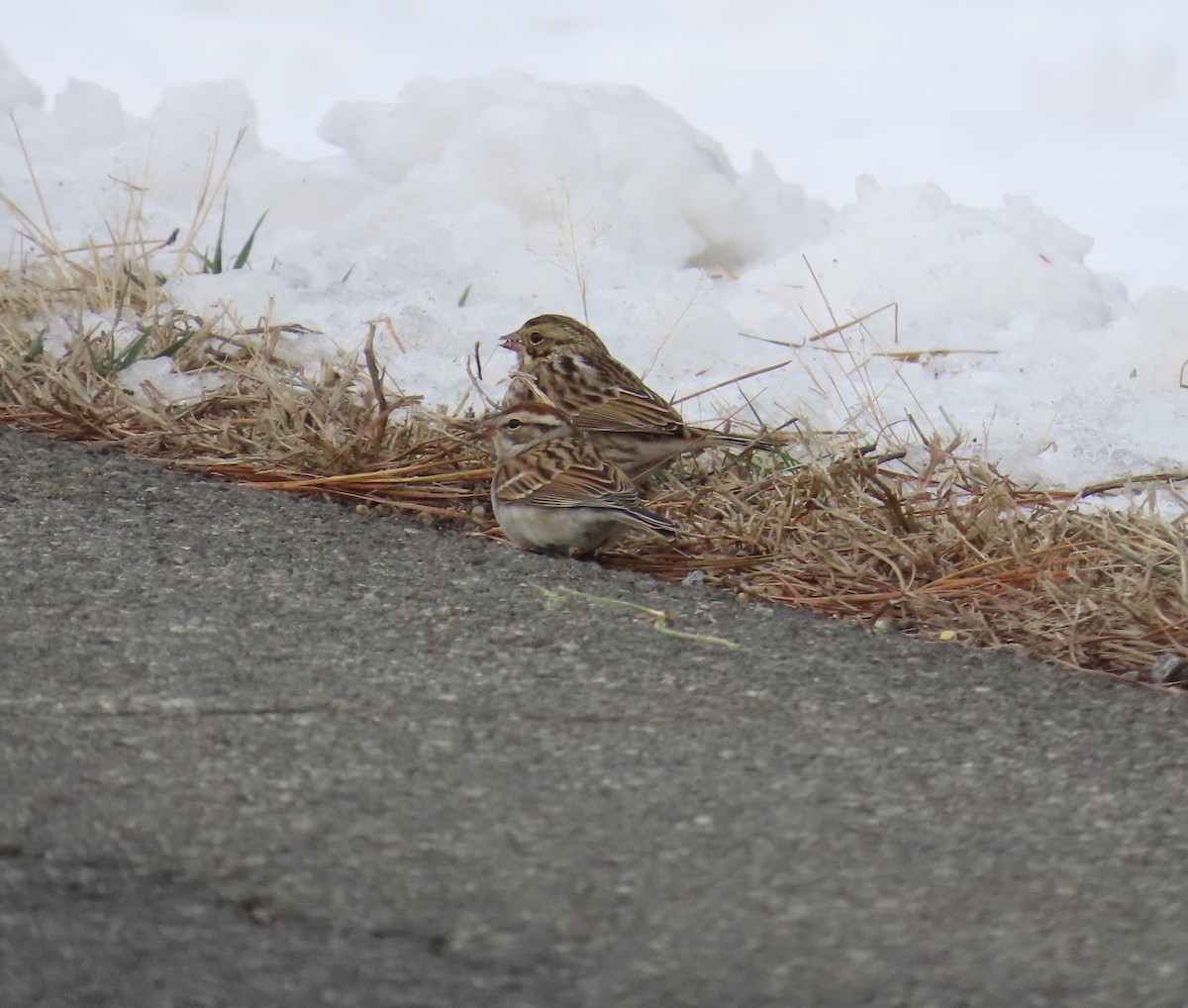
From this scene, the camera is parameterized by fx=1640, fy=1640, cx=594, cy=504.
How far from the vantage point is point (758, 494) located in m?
4.68

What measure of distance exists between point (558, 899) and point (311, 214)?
624 centimetres

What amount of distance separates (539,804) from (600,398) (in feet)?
9.17

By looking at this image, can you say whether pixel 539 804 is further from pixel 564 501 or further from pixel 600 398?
pixel 600 398

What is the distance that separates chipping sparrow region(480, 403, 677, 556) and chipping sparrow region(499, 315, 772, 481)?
1.25 feet

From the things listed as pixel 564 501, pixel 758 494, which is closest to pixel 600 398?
pixel 758 494

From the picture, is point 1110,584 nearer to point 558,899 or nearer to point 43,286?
point 558,899

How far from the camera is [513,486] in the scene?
428 cm

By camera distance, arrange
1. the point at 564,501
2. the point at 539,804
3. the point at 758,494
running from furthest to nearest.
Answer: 1. the point at 758,494
2. the point at 564,501
3. the point at 539,804

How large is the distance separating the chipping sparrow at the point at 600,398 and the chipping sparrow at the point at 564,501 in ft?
1.25

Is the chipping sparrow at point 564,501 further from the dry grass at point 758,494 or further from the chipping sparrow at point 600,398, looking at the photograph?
the chipping sparrow at point 600,398

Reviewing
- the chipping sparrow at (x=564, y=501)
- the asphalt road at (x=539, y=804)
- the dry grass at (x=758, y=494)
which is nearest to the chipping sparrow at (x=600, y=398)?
the dry grass at (x=758, y=494)

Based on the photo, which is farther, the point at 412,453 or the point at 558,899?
the point at 412,453

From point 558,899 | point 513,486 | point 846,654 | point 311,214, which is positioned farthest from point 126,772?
point 311,214

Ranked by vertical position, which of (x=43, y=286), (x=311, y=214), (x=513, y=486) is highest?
(x=311, y=214)
